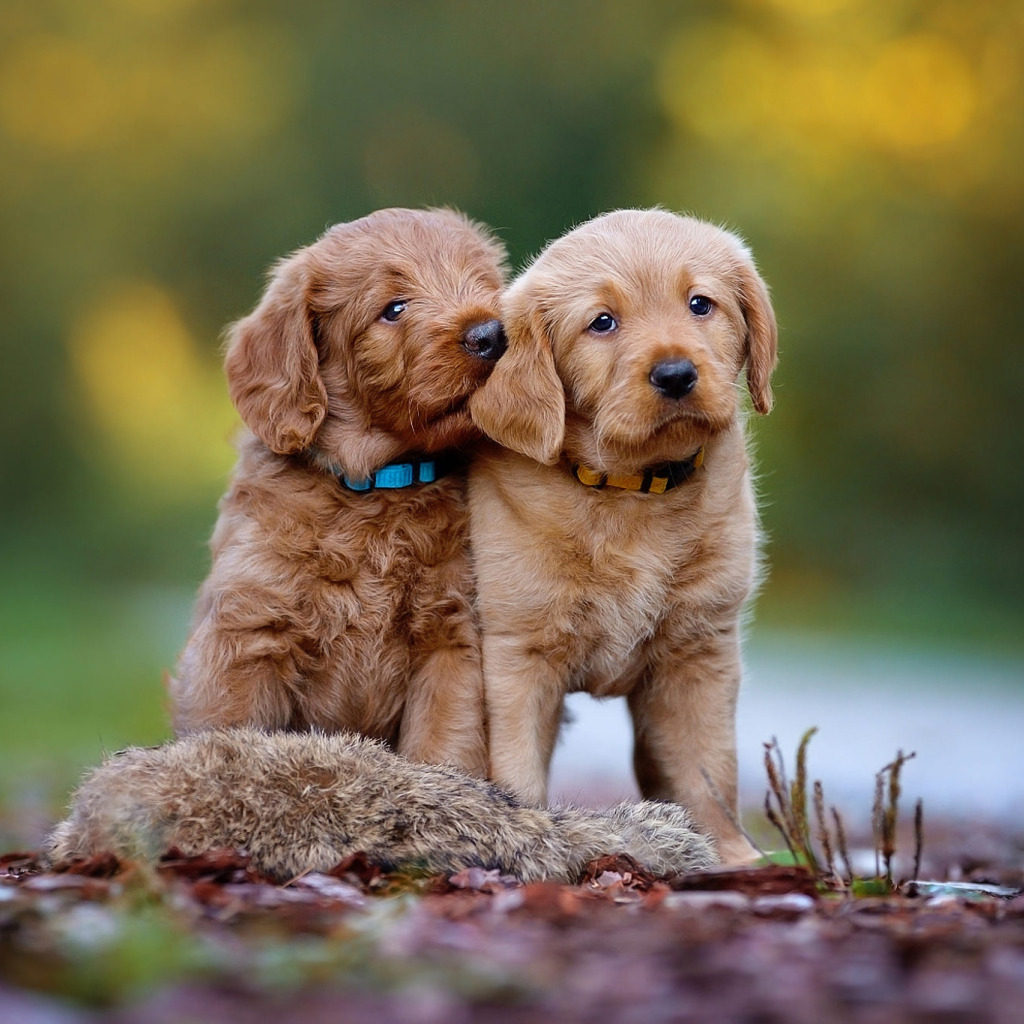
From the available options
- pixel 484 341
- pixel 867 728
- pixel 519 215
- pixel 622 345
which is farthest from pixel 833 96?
pixel 622 345

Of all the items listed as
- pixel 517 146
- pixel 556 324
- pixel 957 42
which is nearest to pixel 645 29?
pixel 517 146

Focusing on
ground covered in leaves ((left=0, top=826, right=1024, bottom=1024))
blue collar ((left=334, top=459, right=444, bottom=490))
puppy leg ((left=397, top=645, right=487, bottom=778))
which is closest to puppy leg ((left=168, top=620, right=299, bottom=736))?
puppy leg ((left=397, top=645, right=487, bottom=778))

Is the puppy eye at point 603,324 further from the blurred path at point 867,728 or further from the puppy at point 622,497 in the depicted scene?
the blurred path at point 867,728

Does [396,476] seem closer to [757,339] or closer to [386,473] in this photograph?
[386,473]

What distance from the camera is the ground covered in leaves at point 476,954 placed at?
8.52ft

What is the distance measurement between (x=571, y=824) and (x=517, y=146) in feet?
44.3

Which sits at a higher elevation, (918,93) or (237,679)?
(918,93)

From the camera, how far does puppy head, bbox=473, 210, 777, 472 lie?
473 centimetres

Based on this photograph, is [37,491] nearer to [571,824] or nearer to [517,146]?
[517,146]

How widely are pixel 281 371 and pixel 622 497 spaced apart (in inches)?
53.3

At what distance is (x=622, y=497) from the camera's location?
5.12 meters

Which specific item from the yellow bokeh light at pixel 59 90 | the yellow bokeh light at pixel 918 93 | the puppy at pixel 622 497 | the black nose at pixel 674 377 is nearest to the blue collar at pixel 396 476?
the puppy at pixel 622 497

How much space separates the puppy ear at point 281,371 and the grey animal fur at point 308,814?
50.3 inches

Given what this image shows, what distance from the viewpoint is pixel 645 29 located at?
17.2 m
